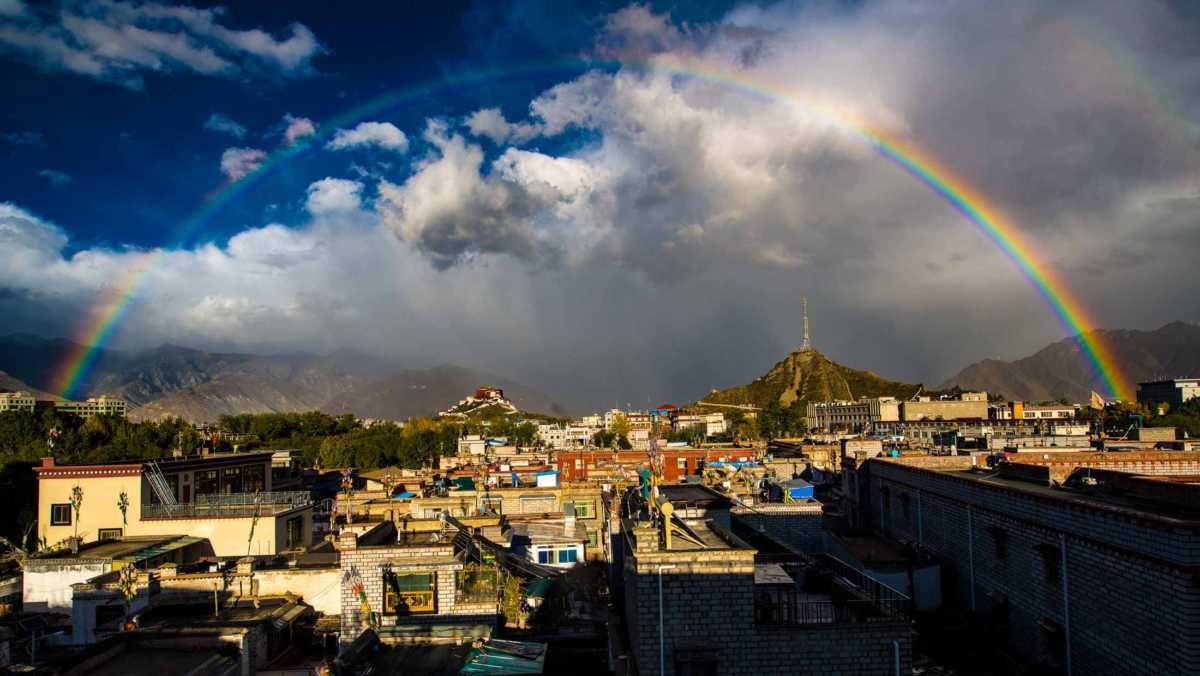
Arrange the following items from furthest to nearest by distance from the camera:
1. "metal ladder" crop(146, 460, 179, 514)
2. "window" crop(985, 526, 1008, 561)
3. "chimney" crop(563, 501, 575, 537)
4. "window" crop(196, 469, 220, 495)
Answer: "window" crop(196, 469, 220, 495) < "metal ladder" crop(146, 460, 179, 514) < "chimney" crop(563, 501, 575, 537) < "window" crop(985, 526, 1008, 561)

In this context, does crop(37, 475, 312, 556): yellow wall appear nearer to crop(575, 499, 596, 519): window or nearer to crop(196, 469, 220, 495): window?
crop(196, 469, 220, 495): window

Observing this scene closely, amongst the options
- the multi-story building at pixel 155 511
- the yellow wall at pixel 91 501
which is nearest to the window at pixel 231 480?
the multi-story building at pixel 155 511

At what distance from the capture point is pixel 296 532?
29641 millimetres

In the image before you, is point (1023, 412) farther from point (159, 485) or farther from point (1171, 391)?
point (159, 485)

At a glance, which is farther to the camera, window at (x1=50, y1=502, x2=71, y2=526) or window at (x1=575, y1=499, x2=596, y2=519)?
window at (x1=50, y1=502, x2=71, y2=526)

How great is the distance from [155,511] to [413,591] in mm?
19126

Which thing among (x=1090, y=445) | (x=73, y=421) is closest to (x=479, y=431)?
(x=73, y=421)

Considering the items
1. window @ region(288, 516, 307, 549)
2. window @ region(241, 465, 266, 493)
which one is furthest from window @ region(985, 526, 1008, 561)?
window @ region(241, 465, 266, 493)

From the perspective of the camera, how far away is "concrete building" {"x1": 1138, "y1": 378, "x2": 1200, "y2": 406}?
173 meters

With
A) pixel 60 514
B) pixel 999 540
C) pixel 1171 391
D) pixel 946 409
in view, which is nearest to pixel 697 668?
pixel 999 540

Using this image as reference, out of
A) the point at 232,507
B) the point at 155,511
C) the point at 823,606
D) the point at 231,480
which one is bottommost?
the point at 155,511

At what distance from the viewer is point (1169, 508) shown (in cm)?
1702

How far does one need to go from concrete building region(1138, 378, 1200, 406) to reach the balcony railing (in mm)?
195562

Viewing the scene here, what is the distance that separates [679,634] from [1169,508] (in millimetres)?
13875
